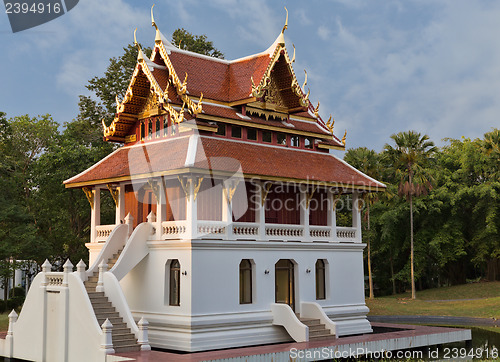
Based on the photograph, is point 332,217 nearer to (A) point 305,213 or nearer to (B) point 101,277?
(A) point 305,213

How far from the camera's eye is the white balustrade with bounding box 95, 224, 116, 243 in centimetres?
2441

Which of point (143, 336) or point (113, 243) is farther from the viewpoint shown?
point (113, 243)

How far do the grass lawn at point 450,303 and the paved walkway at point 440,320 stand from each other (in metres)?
1.46

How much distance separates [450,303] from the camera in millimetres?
44500

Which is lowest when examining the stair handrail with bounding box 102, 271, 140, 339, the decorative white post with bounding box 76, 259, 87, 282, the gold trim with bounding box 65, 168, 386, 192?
the stair handrail with bounding box 102, 271, 140, 339

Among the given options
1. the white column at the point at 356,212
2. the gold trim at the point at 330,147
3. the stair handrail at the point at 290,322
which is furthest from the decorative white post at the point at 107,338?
the gold trim at the point at 330,147

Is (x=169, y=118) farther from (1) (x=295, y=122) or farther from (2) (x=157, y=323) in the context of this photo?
(2) (x=157, y=323)

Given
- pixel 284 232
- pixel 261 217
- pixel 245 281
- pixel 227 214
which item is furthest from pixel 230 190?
pixel 245 281

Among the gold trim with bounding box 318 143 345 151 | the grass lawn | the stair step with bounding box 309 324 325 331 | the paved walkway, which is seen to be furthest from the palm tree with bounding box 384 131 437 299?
the stair step with bounding box 309 324 325 331

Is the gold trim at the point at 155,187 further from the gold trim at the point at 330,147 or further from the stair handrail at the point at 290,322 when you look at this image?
the gold trim at the point at 330,147

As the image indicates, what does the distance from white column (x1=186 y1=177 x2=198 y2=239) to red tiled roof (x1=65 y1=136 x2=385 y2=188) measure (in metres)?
0.75

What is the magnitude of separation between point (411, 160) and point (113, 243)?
29069mm

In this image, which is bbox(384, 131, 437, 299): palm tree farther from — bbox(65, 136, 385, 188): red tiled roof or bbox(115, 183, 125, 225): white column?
bbox(115, 183, 125, 225): white column

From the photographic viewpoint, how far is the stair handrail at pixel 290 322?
22.1 metres
